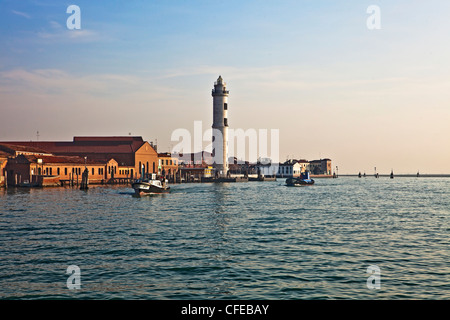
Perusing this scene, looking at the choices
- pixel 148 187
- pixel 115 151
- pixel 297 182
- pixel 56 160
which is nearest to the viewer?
pixel 148 187

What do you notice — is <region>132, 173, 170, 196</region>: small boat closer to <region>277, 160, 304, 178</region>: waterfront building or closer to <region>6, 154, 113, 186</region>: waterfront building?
<region>6, 154, 113, 186</region>: waterfront building

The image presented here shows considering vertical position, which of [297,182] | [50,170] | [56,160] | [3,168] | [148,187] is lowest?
[297,182]

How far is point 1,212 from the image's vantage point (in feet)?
119

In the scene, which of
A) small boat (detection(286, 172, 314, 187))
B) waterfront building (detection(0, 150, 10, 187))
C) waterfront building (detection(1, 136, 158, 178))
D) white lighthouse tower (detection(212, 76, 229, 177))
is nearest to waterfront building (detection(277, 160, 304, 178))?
white lighthouse tower (detection(212, 76, 229, 177))

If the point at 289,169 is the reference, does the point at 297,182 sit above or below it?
below

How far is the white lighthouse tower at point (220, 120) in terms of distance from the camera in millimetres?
122312

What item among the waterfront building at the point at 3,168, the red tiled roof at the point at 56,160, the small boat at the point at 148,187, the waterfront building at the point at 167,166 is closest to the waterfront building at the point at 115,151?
the waterfront building at the point at 167,166

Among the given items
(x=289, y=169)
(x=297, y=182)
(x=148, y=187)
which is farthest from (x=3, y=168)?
(x=289, y=169)

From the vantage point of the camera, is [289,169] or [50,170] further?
[289,169]

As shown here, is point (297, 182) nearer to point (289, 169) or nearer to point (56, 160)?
point (56, 160)

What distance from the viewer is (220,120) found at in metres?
123

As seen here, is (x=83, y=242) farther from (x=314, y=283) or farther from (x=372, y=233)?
(x=372, y=233)

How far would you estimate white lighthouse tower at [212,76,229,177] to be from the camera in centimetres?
12231

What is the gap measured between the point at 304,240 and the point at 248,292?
10589 millimetres
